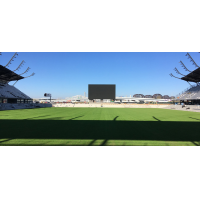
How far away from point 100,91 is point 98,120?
43228 mm

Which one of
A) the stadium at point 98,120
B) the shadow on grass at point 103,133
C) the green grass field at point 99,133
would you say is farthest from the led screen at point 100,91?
the shadow on grass at point 103,133

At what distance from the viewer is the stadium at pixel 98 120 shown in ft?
18.2

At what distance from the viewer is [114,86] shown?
178ft

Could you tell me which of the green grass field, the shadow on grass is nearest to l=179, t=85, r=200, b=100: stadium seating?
the green grass field

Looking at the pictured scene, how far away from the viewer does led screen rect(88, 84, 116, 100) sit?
54.0m

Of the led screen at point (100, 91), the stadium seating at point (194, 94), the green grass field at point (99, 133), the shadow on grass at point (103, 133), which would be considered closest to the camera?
the green grass field at point (99, 133)

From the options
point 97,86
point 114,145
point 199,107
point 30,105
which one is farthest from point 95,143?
point 97,86

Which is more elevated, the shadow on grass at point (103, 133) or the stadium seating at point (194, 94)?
the stadium seating at point (194, 94)

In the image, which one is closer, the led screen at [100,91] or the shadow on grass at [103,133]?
the shadow on grass at [103,133]

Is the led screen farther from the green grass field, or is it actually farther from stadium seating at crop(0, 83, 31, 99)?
the green grass field

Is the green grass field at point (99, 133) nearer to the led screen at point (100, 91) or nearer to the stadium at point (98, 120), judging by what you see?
the stadium at point (98, 120)

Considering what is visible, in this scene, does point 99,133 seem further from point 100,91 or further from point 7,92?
point 100,91

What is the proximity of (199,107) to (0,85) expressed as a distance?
50.0m
